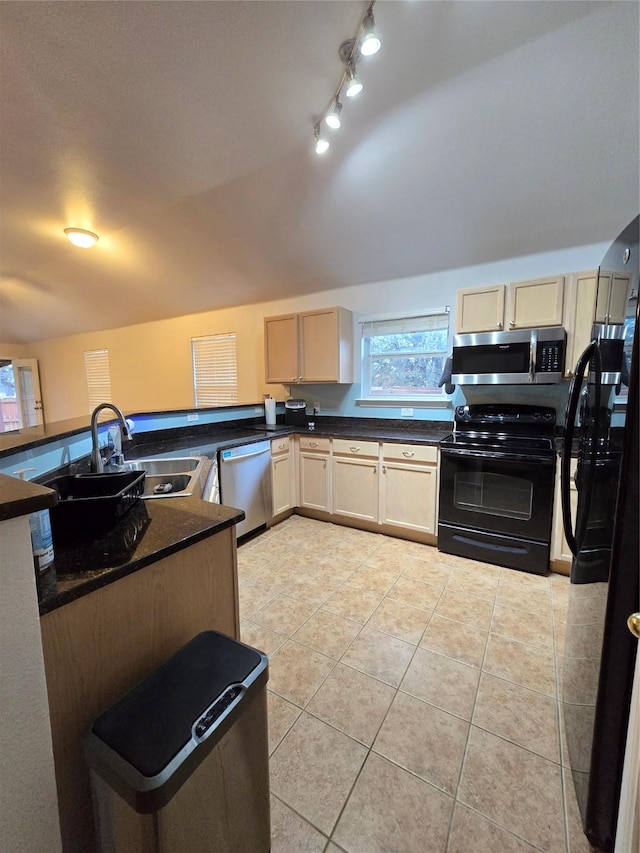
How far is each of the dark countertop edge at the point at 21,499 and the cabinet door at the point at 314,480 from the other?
2722mm

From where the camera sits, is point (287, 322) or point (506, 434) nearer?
point (506, 434)

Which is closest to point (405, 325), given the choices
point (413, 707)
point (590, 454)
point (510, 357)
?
point (510, 357)

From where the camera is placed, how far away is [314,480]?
3.42 m

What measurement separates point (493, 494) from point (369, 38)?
104 inches

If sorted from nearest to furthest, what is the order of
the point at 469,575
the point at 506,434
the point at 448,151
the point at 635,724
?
the point at 635,724, the point at 448,151, the point at 469,575, the point at 506,434

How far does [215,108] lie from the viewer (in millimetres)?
2098

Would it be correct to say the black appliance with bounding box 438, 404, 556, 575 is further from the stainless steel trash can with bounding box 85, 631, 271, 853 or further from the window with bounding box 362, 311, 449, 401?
the stainless steel trash can with bounding box 85, 631, 271, 853

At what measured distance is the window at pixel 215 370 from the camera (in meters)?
4.77

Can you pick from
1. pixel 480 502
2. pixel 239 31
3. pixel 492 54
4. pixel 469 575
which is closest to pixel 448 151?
pixel 492 54

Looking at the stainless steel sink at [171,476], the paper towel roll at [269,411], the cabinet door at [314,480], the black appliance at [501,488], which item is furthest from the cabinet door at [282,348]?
the black appliance at [501,488]

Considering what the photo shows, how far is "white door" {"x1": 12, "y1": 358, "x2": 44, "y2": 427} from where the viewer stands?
7.10 m

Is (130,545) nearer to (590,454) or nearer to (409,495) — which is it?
(590,454)

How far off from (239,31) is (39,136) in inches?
63.3

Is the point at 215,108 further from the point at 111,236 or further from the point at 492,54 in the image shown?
the point at 111,236
